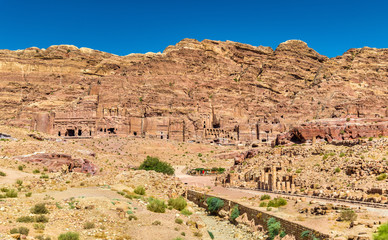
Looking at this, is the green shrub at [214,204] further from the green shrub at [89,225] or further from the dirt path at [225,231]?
the green shrub at [89,225]

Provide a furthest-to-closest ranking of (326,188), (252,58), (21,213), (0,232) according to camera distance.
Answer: (252,58)
(326,188)
(21,213)
(0,232)

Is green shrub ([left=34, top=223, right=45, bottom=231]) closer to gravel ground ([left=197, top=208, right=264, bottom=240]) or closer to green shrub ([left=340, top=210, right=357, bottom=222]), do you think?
gravel ground ([left=197, top=208, right=264, bottom=240])

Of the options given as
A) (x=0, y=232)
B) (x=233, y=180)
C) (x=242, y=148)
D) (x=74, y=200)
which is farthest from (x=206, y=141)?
(x=0, y=232)

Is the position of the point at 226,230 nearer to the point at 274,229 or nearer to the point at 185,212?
the point at 185,212

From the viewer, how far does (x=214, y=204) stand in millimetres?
26391

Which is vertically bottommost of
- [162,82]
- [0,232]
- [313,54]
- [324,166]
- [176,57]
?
[0,232]

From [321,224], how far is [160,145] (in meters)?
55.6

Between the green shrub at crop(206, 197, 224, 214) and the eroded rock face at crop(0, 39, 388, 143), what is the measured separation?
5040 centimetres

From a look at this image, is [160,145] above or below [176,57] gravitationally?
below

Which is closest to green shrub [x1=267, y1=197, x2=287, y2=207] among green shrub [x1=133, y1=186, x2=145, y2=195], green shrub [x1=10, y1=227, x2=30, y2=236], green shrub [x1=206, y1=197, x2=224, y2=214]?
green shrub [x1=206, y1=197, x2=224, y2=214]

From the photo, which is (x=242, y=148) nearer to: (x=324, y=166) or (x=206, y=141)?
(x=206, y=141)

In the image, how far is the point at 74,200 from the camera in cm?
1922

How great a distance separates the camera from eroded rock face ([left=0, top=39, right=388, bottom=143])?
80375 millimetres

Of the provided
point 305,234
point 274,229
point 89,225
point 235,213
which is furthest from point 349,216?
point 89,225
